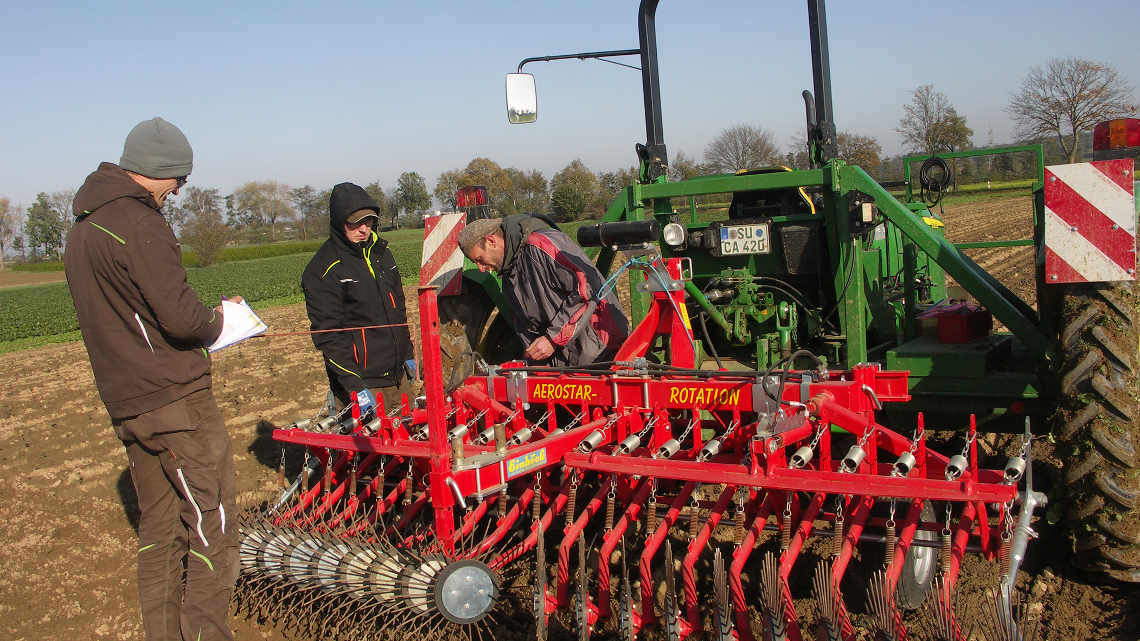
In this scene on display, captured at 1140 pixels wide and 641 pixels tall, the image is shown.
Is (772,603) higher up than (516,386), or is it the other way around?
(516,386)

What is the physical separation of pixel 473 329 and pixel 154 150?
2.32m

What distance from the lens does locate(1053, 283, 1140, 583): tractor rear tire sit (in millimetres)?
2773

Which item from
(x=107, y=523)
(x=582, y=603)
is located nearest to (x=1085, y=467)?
(x=582, y=603)

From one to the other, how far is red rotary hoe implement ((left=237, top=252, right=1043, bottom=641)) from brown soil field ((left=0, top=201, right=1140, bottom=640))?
304mm

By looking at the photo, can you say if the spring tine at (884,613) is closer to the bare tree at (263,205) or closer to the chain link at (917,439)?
the chain link at (917,439)

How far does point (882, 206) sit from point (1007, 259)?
35.3ft

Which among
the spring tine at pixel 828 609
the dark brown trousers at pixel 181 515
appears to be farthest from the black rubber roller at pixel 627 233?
the dark brown trousers at pixel 181 515

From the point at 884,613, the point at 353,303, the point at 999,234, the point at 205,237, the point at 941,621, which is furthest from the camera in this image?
the point at 205,237

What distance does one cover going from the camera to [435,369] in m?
2.62

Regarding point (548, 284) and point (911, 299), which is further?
point (548, 284)

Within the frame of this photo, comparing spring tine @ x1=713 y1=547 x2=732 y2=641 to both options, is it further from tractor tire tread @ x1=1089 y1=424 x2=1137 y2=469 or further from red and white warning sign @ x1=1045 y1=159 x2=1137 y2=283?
red and white warning sign @ x1=1045 y1=159 x2=1137 y2=283

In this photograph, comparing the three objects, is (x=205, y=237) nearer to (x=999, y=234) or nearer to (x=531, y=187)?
(x=531, y=187)

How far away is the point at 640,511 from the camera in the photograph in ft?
10.8

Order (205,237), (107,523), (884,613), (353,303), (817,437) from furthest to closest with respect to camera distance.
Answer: (205,237) → (107,523) → (353,303) → (817,437) → (884,613)
